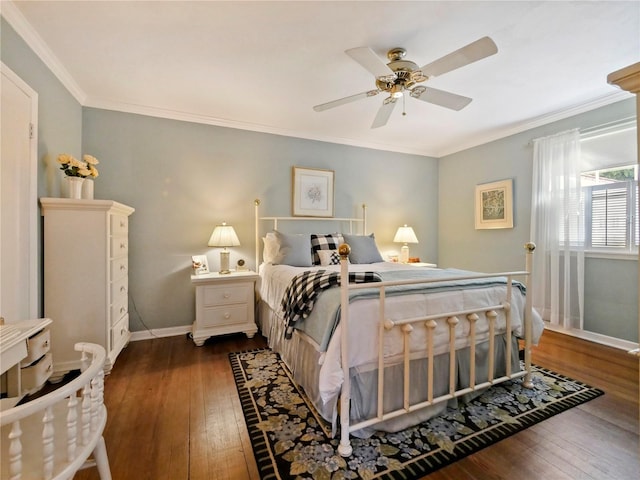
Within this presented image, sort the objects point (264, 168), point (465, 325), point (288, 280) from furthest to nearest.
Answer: point (264, 168), point (288, 280), point (465, 325)

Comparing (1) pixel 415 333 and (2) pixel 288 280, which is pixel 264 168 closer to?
(2) pixel 288 280

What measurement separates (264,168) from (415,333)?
2727mm

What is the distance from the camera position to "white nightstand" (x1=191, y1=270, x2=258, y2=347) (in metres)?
2.84

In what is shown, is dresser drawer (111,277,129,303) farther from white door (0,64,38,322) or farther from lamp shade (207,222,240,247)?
lamp shade (207,222,240,247)

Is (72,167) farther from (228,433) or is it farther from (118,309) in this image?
(228,433)

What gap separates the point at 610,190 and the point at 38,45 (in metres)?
5.12

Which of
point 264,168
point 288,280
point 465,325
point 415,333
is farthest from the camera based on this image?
point 264,168

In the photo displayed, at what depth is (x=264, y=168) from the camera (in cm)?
357

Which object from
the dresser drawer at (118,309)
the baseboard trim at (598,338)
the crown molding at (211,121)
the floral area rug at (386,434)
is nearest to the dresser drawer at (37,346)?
the dresser drawer at (118,309)

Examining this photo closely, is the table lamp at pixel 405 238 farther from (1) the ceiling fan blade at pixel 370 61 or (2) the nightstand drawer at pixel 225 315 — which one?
(1) the ceiling fan blade at pixel 370 61

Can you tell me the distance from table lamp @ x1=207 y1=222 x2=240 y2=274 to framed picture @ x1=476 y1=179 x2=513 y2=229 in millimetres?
3398

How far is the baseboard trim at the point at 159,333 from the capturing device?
3.01 meters

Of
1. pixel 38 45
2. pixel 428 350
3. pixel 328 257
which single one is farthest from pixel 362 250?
pixel 38 45

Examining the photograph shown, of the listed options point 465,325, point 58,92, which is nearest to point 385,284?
point 465,325
